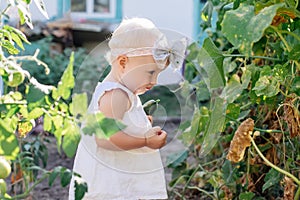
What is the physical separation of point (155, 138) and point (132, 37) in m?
0.23

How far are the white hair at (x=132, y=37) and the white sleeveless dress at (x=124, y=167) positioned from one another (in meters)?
0.08

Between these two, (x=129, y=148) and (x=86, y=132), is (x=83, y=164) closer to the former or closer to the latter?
(x=129, y=148)

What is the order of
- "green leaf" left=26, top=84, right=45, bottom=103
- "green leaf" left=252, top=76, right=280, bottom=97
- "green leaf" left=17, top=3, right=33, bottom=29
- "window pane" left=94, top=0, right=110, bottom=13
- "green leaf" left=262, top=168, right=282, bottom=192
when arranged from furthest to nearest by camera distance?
"window pane" left=94, top=0, right=110, bottom=13 < "green leaf" left=262, top=168, right=282, bottom=192 < "green leaf" left=252, top=76, right=280, bottom=97 < "green leaf" left=17, top=3, right=33, bottom=29 < "green leaf" left=26, top=84, right=45, bottom=103

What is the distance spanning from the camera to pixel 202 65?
1669 mm

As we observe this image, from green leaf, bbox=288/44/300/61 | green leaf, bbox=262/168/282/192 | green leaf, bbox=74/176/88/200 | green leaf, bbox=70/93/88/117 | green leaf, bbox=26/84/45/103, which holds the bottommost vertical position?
green leaf, bbox=262/168/282/192

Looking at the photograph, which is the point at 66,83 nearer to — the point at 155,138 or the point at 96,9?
the point at 155,138

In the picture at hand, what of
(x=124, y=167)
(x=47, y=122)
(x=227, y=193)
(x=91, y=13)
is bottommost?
(x=91, y=13)

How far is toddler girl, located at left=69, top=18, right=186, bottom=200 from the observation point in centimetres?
148

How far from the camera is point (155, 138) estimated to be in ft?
5.03

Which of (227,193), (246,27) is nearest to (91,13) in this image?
(227,193)

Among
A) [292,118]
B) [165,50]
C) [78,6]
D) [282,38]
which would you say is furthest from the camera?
[78,6]

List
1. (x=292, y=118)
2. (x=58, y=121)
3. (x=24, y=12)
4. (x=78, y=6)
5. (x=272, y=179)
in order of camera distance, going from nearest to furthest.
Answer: (x=58, y=121)
(x=24, y=12)
(x=292, y=118)
(x=272, y=179)
(x=78, y=6)

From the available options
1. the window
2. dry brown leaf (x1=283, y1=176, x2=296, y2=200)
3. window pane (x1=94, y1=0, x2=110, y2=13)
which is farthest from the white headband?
window pane (x1=94, y1=0, x2=110, y2=13)

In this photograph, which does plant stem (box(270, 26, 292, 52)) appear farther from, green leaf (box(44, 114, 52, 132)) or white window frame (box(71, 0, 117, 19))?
white window frame (box(71, 0, 117, 19))
